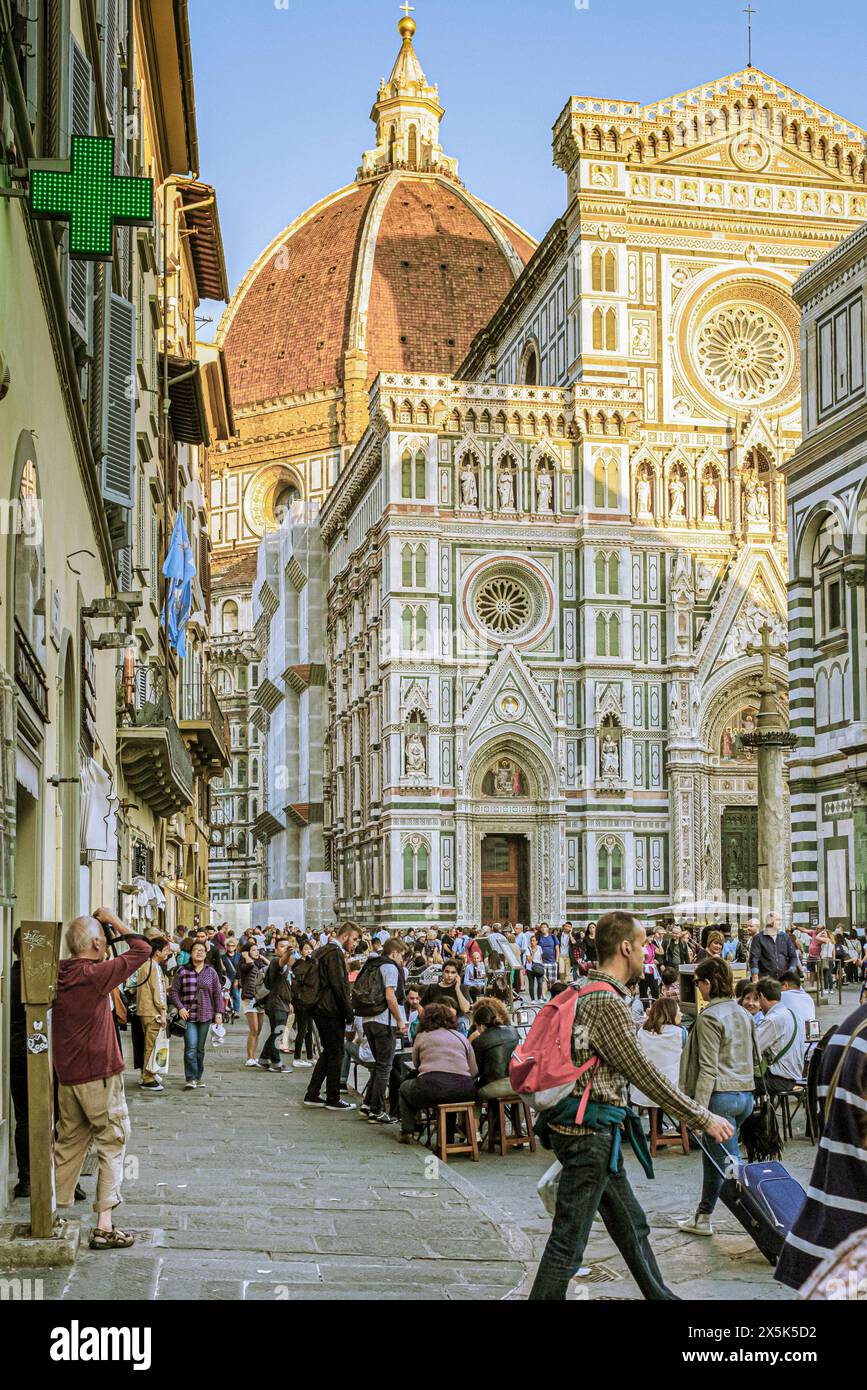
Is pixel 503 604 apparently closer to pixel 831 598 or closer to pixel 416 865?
pixel 416 865

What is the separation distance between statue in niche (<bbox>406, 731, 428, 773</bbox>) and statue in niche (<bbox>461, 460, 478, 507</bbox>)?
7346mm

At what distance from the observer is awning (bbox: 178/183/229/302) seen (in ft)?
118

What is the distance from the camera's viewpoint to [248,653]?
94.2 m

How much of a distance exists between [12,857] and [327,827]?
56.4 meters

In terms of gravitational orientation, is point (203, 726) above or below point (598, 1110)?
above

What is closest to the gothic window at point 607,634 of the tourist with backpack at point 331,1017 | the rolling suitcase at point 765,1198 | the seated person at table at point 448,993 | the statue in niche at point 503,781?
the statue in niche at point 503,781

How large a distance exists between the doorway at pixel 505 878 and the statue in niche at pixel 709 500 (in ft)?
37.8

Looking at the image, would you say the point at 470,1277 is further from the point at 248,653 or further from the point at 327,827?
the point at 248,653

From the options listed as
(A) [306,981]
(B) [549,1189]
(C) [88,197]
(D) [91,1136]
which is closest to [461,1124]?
(D) [91,1136]

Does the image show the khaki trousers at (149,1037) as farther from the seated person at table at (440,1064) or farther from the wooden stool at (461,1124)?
the wooden stool at (461,1124)

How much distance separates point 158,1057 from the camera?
17.7 metres

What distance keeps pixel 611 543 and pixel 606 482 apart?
6.09 ft

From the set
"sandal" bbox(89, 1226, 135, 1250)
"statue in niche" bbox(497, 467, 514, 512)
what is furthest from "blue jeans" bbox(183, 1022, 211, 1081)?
"statue in niche" bbox(497, 467, 514, 512)
